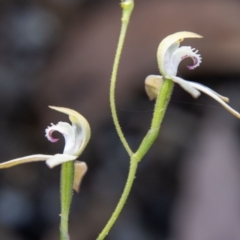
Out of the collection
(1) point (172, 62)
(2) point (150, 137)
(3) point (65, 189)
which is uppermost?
(1) point (172, 62)

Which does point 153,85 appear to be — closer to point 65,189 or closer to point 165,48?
point 165,48

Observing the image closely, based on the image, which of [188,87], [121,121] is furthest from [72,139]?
[121,121]

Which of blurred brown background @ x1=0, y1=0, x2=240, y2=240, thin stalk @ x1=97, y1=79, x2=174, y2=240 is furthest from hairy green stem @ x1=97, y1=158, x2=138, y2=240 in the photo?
blurred brown background @ x1=0, y1=0, x2=240, y2=240

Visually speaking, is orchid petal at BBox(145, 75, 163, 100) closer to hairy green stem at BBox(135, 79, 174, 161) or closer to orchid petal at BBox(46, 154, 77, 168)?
hairy green stem at BBox(135, 79, 174, 161)

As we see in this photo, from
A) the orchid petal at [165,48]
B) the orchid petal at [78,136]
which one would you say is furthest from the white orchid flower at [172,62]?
the orchid petal at [78,136]

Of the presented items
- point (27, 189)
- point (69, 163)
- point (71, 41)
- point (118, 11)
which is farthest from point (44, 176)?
point (69, 163)

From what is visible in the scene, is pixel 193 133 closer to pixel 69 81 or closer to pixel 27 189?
pixel 69 81
